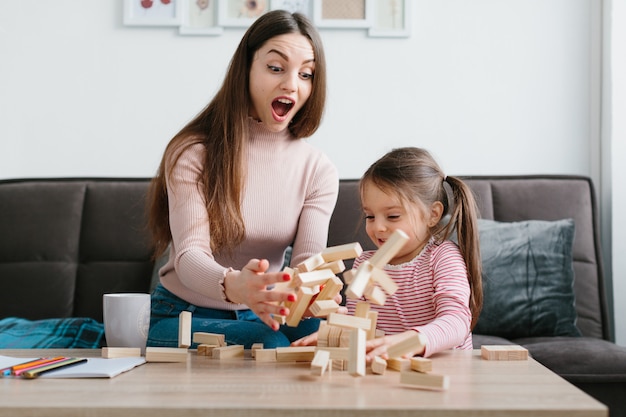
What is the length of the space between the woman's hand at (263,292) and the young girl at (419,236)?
12.2 inches

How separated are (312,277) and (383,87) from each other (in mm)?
1952

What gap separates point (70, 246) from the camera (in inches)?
109

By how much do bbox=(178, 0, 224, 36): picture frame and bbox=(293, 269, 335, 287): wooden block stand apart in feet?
6.52

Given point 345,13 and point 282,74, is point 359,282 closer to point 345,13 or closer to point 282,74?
point 282,74

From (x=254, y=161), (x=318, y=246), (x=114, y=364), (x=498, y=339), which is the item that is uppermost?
(x=254, y=161)

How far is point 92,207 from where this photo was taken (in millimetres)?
2818

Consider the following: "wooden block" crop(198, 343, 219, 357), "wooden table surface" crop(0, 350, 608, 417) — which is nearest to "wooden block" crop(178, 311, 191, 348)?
"wooden block" crop(198, 343, 219, 357)

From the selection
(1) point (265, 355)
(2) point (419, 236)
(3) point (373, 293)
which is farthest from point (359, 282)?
(2) point (419, 236)

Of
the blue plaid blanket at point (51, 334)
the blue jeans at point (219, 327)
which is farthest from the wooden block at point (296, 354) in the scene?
the blue plaid blanket at point (51, 334)

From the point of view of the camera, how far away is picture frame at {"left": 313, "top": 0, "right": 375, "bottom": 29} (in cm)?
307

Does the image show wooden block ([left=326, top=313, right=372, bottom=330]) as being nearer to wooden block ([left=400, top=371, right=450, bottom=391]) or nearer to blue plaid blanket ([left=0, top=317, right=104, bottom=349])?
wooden block ([left=400, top=371, right=450, bottom=391])

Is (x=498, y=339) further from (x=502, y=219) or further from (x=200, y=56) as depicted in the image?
(x=200, y=56)

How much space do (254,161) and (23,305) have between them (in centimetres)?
120

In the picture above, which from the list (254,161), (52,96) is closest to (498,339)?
(254,161)
